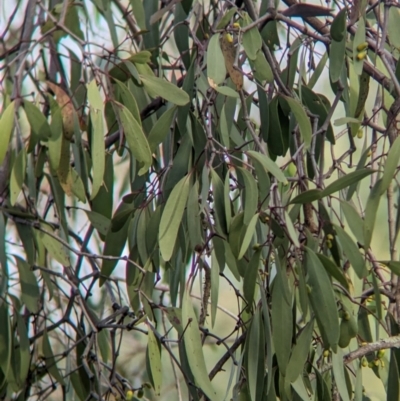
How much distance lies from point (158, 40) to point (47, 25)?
24 centimetres

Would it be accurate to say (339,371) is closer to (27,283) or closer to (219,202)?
(219,202)

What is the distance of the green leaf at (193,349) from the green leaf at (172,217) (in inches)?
2.5

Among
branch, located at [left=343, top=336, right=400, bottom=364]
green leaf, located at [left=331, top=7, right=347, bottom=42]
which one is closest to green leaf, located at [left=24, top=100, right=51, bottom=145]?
green leaf, located at [left=331, top=7, right=347, bottom=42]

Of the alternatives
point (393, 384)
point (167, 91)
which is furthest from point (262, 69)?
point (393, 384)

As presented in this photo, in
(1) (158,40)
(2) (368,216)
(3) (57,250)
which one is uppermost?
(1) (158,40)

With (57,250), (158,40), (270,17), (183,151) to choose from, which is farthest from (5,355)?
(270,17)

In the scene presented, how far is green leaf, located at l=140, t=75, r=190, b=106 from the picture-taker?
1.04m

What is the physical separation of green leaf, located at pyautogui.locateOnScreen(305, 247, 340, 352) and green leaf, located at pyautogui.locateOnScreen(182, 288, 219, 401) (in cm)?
16

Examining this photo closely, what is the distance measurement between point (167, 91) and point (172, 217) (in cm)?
19

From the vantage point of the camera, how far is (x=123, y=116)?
3.42 ft

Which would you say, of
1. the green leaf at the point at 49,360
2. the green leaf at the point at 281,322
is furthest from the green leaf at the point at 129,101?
the green leaf at the point at 49,360

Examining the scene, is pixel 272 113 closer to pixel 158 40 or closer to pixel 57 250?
pixel 158 40

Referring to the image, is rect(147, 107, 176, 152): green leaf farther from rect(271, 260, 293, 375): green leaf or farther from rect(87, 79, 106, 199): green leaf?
rect(271, 260, 293, 375): green leaf

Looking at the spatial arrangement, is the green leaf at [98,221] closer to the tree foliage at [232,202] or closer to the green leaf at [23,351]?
the tree foliage at [232,202]
